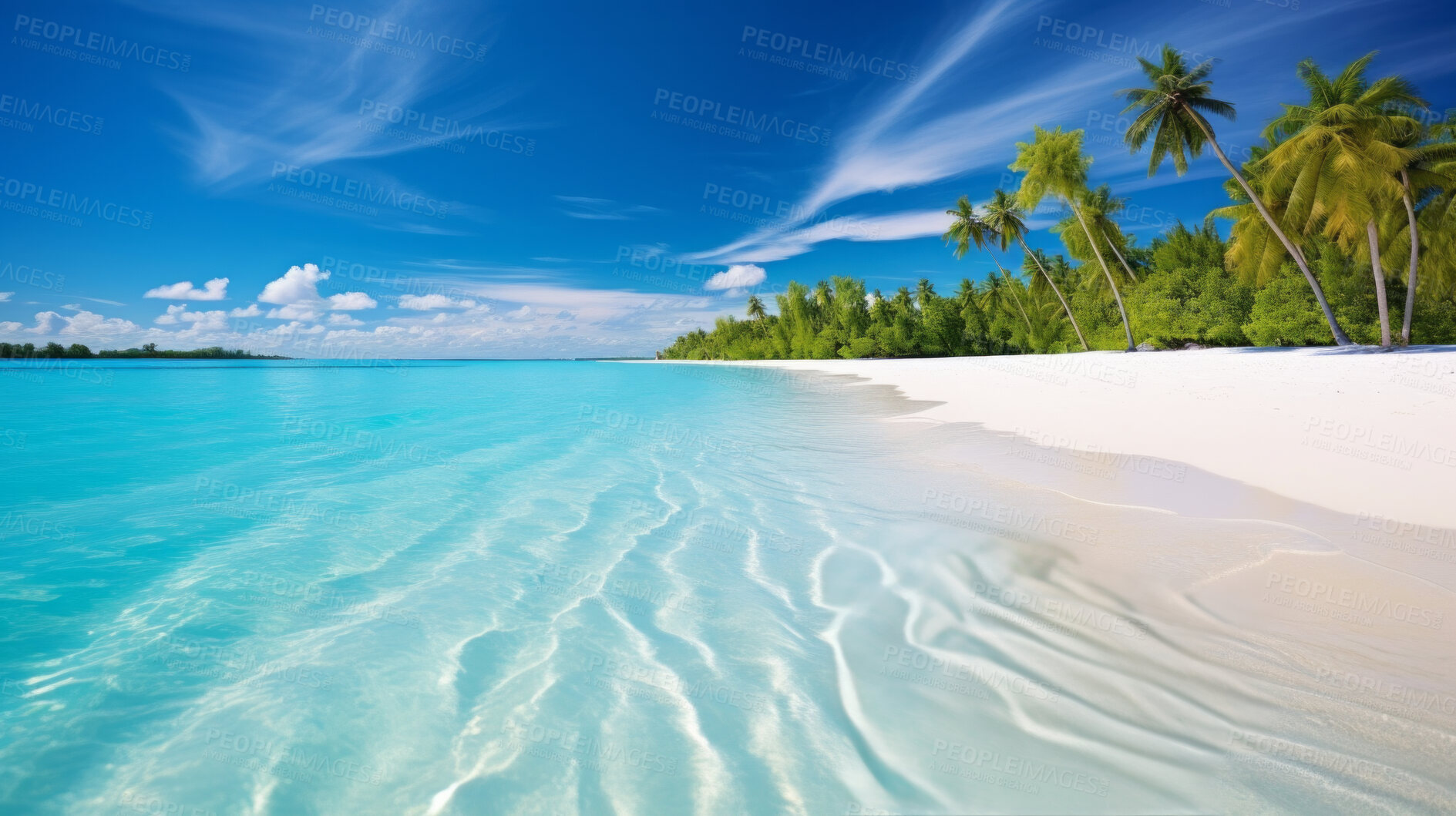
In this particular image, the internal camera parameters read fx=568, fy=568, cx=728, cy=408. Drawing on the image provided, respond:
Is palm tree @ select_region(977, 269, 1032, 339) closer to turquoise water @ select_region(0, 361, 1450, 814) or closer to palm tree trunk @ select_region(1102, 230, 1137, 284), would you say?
palm tree trunk @ select_region(1102, 230, 1137, 284)

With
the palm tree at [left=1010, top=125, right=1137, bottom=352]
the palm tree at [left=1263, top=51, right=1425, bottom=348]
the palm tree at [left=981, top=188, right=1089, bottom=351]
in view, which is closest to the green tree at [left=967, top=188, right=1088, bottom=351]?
the palm tree at [left=981, top=188, right=1089, bottom=351]

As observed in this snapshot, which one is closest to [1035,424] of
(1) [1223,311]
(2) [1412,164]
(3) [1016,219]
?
(2) [1412,164]

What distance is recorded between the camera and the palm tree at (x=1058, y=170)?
30.0m

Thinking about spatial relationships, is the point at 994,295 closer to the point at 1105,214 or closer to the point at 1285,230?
the point at 1105,214

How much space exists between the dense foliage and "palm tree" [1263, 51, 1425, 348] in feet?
0.16

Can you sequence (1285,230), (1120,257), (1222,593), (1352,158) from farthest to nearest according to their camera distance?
1. (1120,257)
2. (1285,230)
3. (1352,158)
4. (1222,593)

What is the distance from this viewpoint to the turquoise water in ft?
7.33

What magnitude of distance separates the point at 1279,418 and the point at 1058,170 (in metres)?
26.2

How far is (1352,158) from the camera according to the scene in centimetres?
1708

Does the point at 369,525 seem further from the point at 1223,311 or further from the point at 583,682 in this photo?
the point at 1223,311

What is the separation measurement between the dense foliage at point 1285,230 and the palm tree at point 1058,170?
0.07m

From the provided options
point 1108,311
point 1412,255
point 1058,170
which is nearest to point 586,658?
point 1412,255

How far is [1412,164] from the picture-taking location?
1900 cm

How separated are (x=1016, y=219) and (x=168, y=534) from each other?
151 ft
